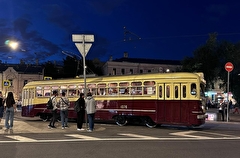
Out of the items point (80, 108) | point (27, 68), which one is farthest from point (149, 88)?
point (27, 68)

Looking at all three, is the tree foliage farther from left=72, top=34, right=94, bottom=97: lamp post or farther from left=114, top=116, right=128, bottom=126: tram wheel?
left=72, top=34, right=94, bottom=97: lamp post

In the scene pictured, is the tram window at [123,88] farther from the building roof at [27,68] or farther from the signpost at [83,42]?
the building roof at [27,68]

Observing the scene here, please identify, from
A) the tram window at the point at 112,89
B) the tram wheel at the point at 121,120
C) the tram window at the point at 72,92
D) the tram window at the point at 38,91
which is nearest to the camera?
the tram wheel at the point at 121,120

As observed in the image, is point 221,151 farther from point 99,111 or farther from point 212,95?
point 212,95

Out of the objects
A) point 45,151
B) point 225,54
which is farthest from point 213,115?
point 225,54

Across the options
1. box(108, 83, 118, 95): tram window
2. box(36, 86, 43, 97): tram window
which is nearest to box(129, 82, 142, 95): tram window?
box(108, 83, 118, 95): tram window

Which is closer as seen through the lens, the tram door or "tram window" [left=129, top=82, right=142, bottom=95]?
the tram door

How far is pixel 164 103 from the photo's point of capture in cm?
1492

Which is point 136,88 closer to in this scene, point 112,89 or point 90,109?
point 112,89

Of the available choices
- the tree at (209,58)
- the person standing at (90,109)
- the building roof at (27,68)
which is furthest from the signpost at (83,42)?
the building roof at (27,68)

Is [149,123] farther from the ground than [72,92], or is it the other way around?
[72,92]

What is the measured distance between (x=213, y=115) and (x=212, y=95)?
59378 mm

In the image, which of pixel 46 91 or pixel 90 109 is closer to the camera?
pixel 90 109

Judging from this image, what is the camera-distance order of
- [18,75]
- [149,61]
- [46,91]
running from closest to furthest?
[46,91]
[18,75]
[149,61]
